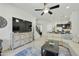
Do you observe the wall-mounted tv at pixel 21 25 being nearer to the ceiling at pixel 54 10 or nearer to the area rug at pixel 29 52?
the ceiling at pixel 54 10

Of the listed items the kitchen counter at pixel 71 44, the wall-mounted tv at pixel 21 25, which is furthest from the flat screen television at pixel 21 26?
the kitchen counter at pixel 71 44

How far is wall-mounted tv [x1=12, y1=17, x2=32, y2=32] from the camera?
186 centimetres

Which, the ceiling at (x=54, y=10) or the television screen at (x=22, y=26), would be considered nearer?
the ceiling at (x=54, y=10)

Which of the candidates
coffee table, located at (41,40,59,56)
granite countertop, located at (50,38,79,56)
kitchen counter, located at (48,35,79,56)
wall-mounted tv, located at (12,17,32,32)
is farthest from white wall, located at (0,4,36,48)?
granite countertop, located at (50,38,79,56)

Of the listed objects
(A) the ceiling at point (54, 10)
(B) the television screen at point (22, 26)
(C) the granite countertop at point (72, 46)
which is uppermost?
(A) the ceiling at point (54, 10)

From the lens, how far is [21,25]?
1.92 meters

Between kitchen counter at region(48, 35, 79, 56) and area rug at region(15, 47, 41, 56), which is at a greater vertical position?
kitchen counter at region(48, 35, 79, 56)

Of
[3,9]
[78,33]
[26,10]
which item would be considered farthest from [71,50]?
[3,9]

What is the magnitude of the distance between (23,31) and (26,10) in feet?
1.57

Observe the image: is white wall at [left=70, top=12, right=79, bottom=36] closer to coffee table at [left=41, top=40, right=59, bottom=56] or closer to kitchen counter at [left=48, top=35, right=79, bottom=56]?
kitchen counter at [left=48, top=35, right=79, bottom=56]

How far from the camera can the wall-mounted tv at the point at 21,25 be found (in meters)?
1.86

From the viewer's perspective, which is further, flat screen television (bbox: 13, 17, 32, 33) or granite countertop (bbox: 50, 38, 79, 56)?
flat screen television (bbox: 13, 17, 32, 33)

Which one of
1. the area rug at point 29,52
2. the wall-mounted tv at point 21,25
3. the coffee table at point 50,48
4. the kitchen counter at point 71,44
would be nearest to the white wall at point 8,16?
the wall-mounted tv at point 21,25

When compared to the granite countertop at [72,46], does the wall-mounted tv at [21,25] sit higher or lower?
higher
